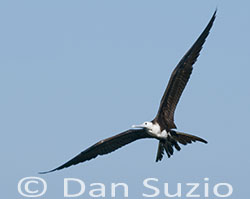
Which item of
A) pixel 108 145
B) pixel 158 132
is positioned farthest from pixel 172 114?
pixel 108 145

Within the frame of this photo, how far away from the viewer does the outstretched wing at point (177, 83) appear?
17.2 metres

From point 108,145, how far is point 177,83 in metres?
2.12

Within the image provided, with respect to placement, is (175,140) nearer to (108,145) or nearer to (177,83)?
(177,83)

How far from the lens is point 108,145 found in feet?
60.5

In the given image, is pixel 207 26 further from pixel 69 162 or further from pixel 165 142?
pixel 69 162

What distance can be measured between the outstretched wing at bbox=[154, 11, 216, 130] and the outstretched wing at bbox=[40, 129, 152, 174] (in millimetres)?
732

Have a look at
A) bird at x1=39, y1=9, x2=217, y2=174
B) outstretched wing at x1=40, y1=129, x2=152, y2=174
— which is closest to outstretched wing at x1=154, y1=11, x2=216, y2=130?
bird at x1=39, y1=9, x2=217, y2=174

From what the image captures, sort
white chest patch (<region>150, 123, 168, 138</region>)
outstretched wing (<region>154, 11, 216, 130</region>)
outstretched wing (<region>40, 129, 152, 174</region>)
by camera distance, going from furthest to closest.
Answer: outstretched wing (<region>40, 129, 152, 174</region>), white chest patch (<region>150, 123, 168, 138</region>), outstretched wing (<region>154, 11, 216, 130</region>)

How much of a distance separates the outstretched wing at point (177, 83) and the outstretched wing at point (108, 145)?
732 mm

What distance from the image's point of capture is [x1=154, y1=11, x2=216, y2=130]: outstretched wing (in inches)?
676

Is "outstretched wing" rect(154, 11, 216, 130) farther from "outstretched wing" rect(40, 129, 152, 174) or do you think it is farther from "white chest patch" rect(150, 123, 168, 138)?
"outstretched wing" rect(40, 129, 152, 174)

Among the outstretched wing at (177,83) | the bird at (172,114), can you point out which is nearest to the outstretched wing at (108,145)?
the bird at (172,114)

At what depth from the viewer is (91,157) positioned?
18562 millimetres

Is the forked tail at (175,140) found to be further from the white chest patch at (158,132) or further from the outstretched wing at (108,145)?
the outstretched wing at (108,145)
